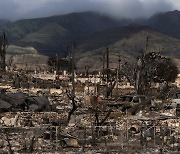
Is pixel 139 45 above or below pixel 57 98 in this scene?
above

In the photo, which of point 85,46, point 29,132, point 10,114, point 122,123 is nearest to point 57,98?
point 10,114

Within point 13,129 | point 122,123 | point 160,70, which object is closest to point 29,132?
point 13,129

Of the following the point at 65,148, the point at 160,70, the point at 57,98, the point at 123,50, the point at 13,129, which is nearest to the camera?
the point at 65,148

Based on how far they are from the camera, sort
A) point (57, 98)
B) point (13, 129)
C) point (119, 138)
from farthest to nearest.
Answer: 1. point (57, 98)
2. point (13, 129)
3. point (119, 138)

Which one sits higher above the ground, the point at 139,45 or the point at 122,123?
the point at 139,45

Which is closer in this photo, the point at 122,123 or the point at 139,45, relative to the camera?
the point at 122,123

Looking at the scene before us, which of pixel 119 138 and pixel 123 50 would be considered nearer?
pixel 119 138

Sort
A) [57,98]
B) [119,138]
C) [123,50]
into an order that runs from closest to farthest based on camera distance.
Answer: [119,138] → [57,98] → [123,50]

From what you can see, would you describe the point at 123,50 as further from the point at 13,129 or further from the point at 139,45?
the point at 13,129

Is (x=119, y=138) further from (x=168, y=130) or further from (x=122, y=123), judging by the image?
(x=122, y=123)

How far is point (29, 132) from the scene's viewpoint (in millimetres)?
18750

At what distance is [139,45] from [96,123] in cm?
14216

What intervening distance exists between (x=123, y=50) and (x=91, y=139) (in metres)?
142

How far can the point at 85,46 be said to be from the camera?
199250 mm
